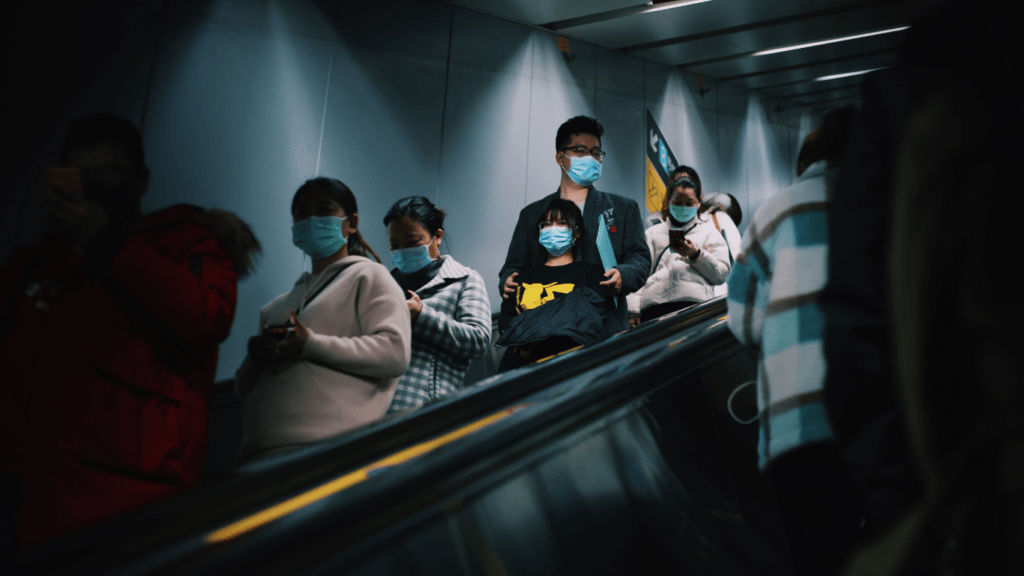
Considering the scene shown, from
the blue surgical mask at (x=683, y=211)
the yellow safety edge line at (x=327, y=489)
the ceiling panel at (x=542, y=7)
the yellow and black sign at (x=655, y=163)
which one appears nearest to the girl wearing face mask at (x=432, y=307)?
the yellow safety edge line at (x=327, y=489)

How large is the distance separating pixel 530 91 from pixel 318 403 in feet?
18.7

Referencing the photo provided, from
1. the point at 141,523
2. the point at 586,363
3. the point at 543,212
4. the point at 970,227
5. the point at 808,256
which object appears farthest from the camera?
the point at 543,212

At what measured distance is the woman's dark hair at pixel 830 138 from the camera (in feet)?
4.23

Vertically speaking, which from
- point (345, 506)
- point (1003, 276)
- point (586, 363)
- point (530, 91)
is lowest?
point (345, 506)

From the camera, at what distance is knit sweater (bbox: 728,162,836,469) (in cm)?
125

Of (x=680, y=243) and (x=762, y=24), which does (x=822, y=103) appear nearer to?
(x=762, y=24)

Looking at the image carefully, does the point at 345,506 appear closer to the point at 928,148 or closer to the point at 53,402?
the point at 53,402

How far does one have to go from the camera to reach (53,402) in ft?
4.77

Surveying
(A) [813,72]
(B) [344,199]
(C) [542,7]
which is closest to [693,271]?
(B) [344,199]

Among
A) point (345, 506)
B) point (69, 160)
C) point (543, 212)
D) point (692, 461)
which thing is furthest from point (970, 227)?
point (543, 212)

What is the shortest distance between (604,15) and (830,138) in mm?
6142

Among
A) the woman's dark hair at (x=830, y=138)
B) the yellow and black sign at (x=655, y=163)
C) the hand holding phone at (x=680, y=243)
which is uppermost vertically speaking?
the yellow and black sign at (x=655, y=163)

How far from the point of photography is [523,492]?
155 centimetres

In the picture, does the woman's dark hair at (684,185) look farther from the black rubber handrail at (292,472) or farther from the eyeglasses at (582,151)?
the black rubber handrail at (292,472)
